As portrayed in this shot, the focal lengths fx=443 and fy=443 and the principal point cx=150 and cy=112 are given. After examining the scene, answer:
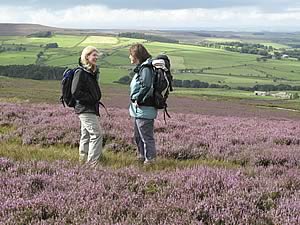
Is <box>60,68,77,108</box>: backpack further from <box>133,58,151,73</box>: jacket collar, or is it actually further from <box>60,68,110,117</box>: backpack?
<box>133,58,151,73</box>: jacket collar

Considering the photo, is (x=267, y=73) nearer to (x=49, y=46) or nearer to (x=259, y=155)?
(x=49, y=46)

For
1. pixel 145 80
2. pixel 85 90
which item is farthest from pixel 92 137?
pixel 145 80

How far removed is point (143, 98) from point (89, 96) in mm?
1112

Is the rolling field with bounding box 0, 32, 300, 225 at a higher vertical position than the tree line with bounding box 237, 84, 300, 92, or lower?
higher

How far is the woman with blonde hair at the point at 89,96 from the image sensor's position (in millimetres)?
8812

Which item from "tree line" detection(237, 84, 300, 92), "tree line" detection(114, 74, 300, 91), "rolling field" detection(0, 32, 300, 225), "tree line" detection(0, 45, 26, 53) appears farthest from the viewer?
"tree line" detection(0, 45, 26, 53)

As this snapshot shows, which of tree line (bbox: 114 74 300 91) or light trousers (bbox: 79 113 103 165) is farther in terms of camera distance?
tree line (bbox: 114 74 300 91)

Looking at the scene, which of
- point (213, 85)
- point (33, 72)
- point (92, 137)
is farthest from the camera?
point (33, 72)

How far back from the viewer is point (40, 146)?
1104 centimetres

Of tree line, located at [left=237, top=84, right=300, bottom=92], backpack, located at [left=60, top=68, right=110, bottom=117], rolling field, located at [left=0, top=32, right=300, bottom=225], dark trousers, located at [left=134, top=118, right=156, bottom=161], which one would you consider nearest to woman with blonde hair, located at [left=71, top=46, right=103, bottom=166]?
backpack, located at [left=60, top=68, right=110, bottom=117]

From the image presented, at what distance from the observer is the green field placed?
113m

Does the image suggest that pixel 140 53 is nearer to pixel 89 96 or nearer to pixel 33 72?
pixel 89 96

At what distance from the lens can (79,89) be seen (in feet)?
28.9

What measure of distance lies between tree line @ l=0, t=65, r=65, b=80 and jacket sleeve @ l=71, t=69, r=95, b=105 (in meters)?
99.4
